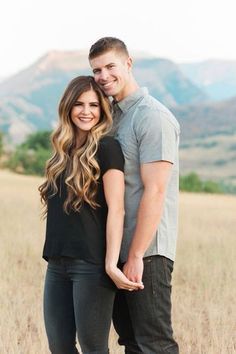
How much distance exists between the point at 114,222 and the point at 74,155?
371 millimetres

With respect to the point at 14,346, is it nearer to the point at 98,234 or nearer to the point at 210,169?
the point at 98,234

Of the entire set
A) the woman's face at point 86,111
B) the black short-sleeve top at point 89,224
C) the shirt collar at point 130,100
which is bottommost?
the black short-sleeve top at point 89,224

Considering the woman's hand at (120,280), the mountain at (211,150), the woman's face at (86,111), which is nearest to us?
the woman's hand at (120,280)

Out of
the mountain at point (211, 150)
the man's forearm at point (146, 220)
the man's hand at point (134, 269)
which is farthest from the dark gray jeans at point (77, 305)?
the mountain at point (211, 150)

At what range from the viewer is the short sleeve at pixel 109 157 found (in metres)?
3.27

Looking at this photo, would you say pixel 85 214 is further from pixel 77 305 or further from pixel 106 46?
pixel 106 46

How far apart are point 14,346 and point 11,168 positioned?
5540 cm

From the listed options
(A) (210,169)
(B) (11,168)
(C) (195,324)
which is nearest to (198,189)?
(B) (11,168)

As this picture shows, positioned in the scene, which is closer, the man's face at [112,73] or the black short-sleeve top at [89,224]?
the black short-sleeve top at [89,224]

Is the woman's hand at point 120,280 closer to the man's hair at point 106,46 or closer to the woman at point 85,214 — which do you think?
the woman at point 85,214

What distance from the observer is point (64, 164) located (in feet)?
11.1

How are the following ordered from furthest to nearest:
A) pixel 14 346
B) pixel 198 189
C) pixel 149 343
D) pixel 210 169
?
pixel 210 169, pixel 198 189, pixel 14 346, pixel 149 343

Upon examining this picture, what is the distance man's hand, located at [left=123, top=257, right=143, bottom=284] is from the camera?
3.28m

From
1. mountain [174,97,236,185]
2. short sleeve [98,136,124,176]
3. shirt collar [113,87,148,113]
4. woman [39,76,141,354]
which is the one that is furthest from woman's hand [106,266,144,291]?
mountain [174,97,236,185]
